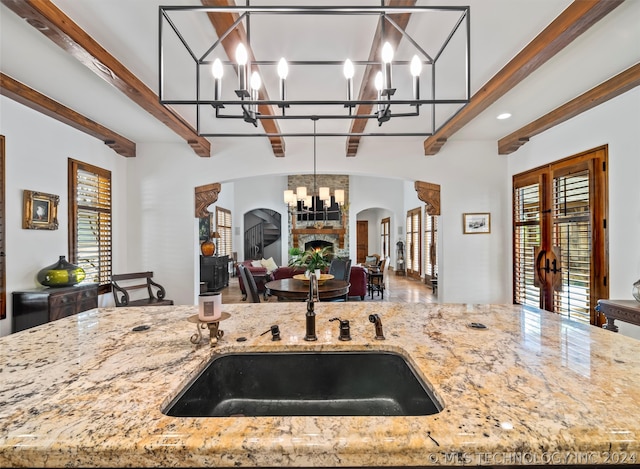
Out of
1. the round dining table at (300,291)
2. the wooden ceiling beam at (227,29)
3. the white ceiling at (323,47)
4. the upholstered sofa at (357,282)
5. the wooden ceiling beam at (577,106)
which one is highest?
the white ceiling at (323,47)

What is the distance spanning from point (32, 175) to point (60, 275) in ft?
3.57

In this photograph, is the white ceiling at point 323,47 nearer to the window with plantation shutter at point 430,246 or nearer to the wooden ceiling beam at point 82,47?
the wooden ceiling beam at point 82,47

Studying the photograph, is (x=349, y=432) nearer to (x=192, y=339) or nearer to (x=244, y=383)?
(x=244, y=383)

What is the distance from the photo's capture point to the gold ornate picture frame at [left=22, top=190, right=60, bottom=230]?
308 centimetres

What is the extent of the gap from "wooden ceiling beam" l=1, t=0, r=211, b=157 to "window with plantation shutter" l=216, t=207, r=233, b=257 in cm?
555

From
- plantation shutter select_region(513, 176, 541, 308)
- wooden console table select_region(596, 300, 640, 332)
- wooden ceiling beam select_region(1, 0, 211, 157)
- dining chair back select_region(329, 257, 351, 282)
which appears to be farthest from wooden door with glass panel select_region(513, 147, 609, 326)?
wooden ceiling beam select_region(1, 0, 211, 157)

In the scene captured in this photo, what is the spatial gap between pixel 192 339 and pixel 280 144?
359 centimetres

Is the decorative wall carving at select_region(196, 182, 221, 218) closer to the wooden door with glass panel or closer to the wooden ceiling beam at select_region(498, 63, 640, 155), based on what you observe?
the wooden ceiling beam at select_region(498, 63, 640, 155)

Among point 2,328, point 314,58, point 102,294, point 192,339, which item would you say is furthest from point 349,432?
point 102,294

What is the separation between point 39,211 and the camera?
322 cm

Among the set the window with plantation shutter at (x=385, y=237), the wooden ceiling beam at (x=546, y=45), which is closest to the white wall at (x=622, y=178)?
the wooden ceiling beam at (x=546, y=45)

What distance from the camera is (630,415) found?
28.6 inches

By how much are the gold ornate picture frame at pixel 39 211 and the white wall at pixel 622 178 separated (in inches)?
232

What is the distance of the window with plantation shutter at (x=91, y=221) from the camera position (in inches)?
147
